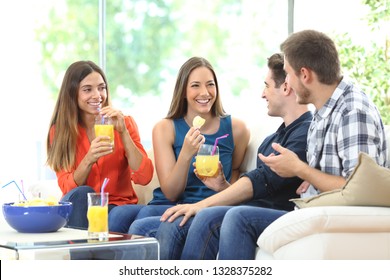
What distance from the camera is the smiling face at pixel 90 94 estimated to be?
412 cm

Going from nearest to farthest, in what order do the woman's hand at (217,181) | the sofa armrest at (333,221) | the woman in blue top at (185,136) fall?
the sofa armrest at (333,221)
the woman's hand at (217,181)
the woman in blue top at (185,136)

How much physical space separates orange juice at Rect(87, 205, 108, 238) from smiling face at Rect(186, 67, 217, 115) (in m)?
1.17

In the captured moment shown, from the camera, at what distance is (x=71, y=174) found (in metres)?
4.00

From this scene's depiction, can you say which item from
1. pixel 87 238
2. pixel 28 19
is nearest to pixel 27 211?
pixel 87 238

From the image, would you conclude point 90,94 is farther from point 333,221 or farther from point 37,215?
point 333,221

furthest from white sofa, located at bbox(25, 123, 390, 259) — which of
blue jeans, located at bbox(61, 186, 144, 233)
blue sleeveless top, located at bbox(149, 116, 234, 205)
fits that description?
blue jeans, located at bbox(61, 186, 144, 233)

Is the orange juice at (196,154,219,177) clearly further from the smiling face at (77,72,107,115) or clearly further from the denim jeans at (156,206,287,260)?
the smiling face at (77,72,107,115)

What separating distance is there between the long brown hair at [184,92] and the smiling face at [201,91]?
0.02m

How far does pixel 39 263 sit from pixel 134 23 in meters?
5.55

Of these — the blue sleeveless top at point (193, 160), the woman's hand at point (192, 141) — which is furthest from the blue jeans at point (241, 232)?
the blue sleeveless top at point (193, 160)

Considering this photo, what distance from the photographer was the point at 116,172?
4.11 m

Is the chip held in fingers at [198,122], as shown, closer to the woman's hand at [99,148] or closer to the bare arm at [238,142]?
the bare arm at [238,142]

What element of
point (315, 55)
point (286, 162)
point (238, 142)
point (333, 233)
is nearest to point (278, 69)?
point (315, 55)

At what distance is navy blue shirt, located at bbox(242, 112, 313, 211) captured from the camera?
343 cm
